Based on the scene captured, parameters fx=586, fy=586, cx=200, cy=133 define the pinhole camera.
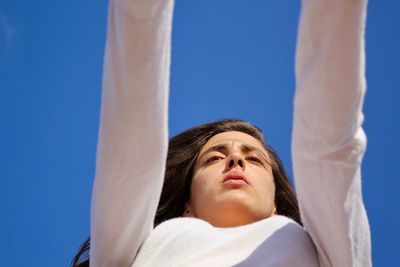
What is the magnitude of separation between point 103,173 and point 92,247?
39cm

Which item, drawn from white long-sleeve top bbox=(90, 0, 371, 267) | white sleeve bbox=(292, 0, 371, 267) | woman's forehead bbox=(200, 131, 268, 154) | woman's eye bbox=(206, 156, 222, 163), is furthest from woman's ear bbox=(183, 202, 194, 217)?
white sleeve bbox=(292, 0, 371, 267)

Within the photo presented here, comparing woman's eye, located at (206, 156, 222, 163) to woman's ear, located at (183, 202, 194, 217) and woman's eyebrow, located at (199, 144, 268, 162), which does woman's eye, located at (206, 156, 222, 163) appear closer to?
woman's eyebrow, located at (199, 144, 268, 162)

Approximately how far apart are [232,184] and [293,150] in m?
1.02

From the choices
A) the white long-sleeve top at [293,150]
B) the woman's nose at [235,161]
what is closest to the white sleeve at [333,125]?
the white long-sleeve top at [293,150]

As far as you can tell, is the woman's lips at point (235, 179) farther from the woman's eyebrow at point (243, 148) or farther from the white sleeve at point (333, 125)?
Answer: the white sleeve at point (333, 125)

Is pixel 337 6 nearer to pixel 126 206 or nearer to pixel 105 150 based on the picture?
pixel 105 150

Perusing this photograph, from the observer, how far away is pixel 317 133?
2.01m

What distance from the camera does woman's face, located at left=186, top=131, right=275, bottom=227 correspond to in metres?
3.09

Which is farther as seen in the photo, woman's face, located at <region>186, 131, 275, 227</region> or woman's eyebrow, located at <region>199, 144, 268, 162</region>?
woman's eyebrow, located at <region>199, 144, 268, 162</region>

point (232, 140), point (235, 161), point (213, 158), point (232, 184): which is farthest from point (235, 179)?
point (232, 140)

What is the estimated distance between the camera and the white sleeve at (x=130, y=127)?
6.13ft

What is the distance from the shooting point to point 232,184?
316cm

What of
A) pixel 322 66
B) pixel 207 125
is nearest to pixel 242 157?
pixel 207 125

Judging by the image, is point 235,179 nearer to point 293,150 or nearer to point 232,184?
point 232,184
